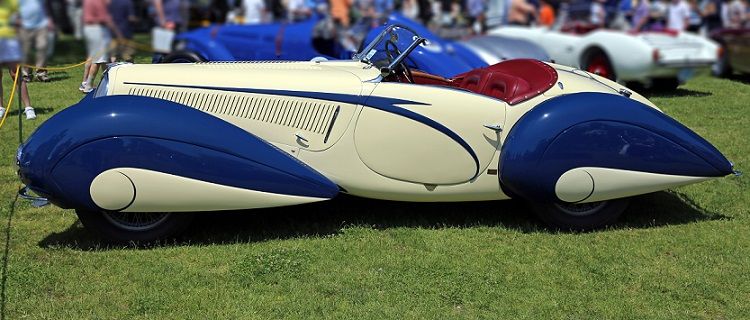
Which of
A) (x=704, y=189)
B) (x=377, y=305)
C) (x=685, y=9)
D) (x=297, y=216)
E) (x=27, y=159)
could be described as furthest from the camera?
(x=704, y=189)

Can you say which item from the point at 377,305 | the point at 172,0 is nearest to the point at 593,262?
the point at 377,305

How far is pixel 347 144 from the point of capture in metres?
5.50

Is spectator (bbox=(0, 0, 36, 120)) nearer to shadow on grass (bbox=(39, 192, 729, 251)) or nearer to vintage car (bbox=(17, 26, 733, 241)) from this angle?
vintage car (bbox=(17, 26, 733, 241))

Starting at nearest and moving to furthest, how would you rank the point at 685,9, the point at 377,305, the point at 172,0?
the point at 685,9, the point at 172,0, the point at 377,305

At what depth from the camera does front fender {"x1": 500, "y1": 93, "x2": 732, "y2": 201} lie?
549 cm

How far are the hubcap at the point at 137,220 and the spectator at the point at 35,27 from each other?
5.47ft

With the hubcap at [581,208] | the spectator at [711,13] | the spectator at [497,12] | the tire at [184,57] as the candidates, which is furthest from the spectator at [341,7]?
the tire at [184,57]

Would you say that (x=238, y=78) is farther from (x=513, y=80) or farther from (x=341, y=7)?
(x=513, y=80)

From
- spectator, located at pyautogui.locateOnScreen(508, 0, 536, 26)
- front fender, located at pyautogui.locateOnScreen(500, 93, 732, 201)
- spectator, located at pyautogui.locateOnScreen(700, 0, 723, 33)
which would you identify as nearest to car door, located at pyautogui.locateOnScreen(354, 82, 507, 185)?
front fender, located at pyautogui.locateOnScreen(500, 93, 732, 201)

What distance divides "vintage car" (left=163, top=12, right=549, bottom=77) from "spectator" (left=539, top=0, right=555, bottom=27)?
12.1ft

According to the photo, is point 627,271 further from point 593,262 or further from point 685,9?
point 685,9

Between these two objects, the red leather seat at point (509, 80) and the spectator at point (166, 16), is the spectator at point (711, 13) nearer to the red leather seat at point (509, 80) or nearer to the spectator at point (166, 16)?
the red leather seat at point (509, 80)

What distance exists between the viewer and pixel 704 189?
689 centimetres

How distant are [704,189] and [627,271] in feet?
7.05
